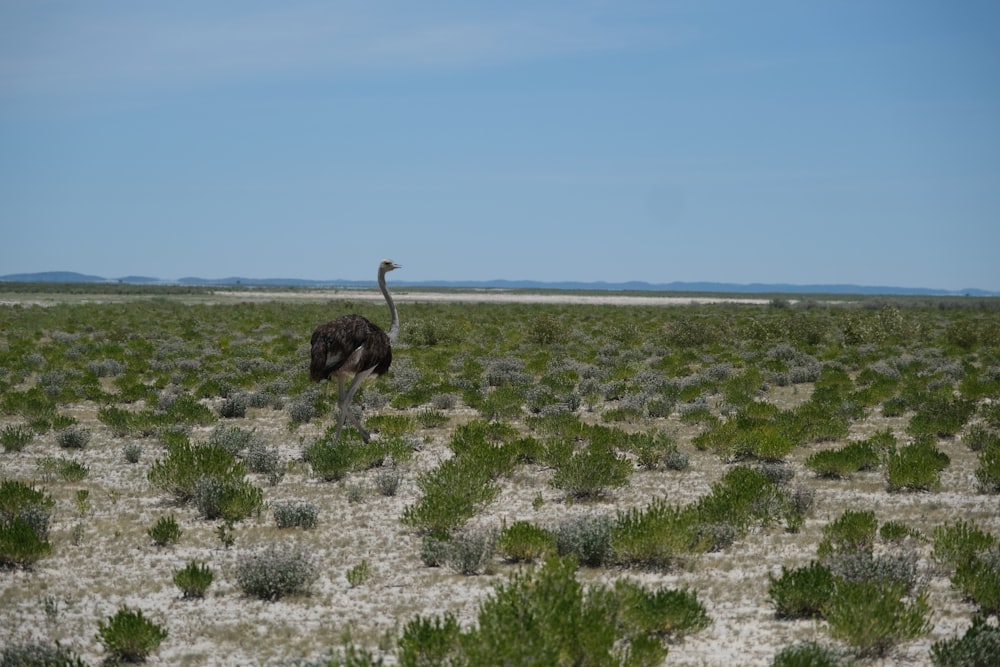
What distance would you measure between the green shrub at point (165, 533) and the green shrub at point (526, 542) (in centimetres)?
342

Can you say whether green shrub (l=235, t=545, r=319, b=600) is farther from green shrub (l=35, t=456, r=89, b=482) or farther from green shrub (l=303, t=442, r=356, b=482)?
green shrub (l=35, t=456, r=89, b=482)

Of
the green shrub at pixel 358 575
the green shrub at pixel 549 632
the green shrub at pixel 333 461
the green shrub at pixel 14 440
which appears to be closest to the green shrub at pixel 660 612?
the green shrub at pixel 549 632

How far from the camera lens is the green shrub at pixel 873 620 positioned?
21.1ft

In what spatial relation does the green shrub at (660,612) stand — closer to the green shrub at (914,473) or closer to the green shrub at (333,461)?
the green shrub at (914,473)

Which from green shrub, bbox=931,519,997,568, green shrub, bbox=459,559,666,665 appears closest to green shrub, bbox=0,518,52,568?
green shrub, bbox=459,559,666,665

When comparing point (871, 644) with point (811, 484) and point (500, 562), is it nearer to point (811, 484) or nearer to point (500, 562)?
point (500, 562)

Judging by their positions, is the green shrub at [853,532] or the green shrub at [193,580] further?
the green shrub at [853,532]

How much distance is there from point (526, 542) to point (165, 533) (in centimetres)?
377

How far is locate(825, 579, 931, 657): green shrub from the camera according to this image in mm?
6426

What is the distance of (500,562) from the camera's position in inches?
349

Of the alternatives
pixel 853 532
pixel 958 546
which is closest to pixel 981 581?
pixel 958 546

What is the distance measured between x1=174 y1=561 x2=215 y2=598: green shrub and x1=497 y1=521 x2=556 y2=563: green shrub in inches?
110

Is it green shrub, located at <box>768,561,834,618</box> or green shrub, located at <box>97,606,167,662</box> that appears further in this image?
green shrub, located at <box>768,561,834,618</box>

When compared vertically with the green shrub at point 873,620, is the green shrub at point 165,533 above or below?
below
